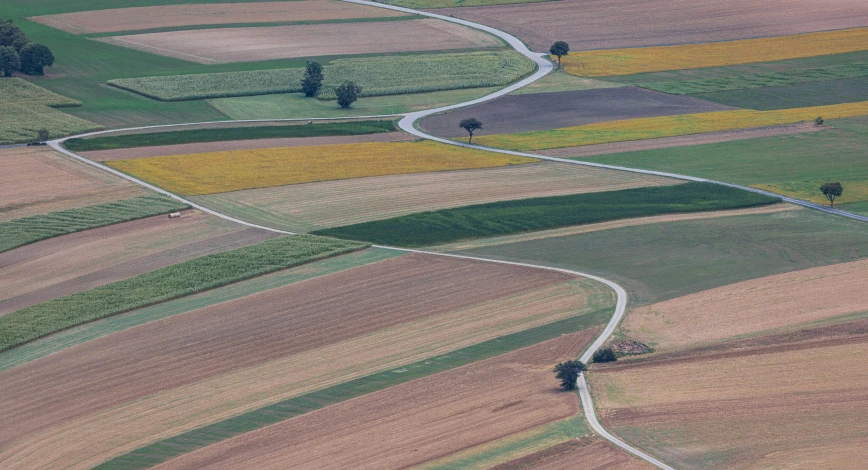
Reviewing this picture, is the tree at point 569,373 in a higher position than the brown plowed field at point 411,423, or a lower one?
higher

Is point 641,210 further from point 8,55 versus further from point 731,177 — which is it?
point 8,55

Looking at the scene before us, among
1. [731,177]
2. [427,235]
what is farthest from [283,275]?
[731,177]

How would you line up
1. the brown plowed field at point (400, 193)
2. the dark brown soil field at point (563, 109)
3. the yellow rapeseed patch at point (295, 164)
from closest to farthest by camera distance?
the brown plowed field at point (400, 193), the yellow rapeseed patch at point (295, 164), the dark brown soil field at point (563, 109)

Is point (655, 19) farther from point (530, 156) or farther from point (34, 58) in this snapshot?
point (34, 58)

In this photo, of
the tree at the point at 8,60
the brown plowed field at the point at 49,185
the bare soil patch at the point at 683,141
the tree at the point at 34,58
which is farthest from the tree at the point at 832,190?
the tree at the point at 8,60

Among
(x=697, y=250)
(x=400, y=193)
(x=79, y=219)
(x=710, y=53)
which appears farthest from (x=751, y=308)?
(x=710, y=53)

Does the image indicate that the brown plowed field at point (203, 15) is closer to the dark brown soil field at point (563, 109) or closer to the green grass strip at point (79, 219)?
the dark brown soil field at point (563, 109)

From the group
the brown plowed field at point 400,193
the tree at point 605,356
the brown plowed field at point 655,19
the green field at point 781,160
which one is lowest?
the tree at point 605,356
